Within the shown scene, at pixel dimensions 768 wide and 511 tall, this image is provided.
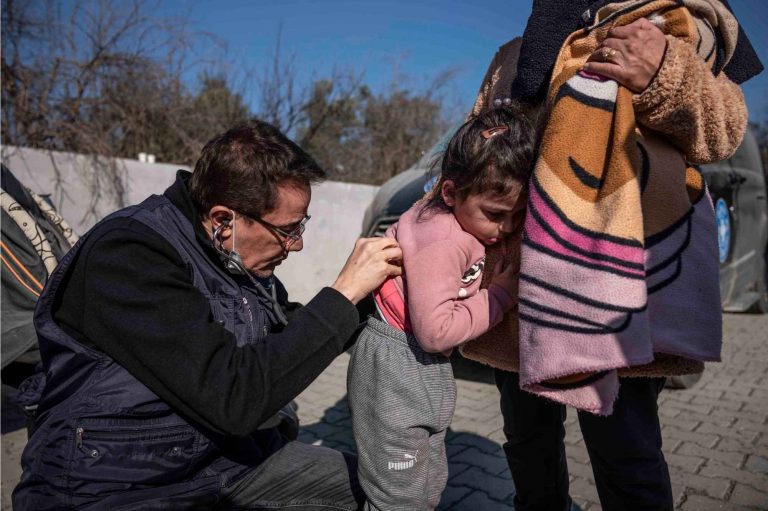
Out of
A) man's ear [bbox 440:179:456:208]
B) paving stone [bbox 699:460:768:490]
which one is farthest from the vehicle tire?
man's ear [bbox 440:179:456:208]

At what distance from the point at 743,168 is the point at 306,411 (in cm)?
556

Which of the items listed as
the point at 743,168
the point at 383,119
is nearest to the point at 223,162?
the point at 743,168

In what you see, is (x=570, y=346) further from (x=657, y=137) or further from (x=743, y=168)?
(x=743, y=168)

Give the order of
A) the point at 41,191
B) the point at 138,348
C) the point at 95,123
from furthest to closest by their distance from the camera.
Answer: the point at 95,123 → the point at 41,191 → the point at 138,348

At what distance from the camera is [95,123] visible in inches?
272

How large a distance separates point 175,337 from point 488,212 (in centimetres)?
92

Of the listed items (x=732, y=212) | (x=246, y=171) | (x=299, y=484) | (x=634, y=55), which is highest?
(x=634, y=55)

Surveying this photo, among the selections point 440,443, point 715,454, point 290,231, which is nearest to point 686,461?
point 715,454

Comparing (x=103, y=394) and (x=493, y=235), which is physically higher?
(x=493, y=235)

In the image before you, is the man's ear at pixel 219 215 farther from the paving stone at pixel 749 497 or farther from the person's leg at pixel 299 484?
the paving stone at pixel 749 497

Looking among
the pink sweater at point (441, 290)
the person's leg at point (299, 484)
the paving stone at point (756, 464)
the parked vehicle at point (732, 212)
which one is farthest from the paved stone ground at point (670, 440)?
the pink sweater at point (441, 290)

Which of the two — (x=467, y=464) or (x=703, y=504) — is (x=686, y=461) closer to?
(x=703, y=504)

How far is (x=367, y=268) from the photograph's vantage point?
1.67 meters

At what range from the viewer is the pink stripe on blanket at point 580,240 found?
51.9 inches
